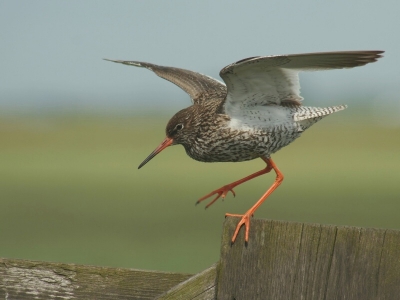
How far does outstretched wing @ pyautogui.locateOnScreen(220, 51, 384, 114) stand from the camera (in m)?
4.86

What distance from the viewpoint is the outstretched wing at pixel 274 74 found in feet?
15.9

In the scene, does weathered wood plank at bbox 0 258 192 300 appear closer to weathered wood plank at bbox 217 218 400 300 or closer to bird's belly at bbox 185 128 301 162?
weathered wood plank at bbox 217 218 400 300

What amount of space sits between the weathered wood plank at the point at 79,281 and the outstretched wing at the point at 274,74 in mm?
2124

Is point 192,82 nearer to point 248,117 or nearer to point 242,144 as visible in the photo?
point 248,117

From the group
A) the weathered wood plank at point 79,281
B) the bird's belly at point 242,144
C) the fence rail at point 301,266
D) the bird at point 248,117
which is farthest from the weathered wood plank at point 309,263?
the bird's belly at point 242,144

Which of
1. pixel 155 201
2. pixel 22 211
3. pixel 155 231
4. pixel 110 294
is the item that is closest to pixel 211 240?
pixel 155 231

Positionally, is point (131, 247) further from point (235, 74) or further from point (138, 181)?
point (138, 181)

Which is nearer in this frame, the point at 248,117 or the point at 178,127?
the point at 248,117

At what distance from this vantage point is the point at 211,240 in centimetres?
1742

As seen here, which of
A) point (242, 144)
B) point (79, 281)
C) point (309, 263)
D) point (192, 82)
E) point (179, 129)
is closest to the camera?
point (309, 263)

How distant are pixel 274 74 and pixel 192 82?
4.80ft

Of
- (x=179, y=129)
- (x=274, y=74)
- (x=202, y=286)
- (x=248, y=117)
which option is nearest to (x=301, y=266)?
(x=202, y=286)

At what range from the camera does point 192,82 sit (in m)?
6.95

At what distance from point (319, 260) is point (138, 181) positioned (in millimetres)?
34348
